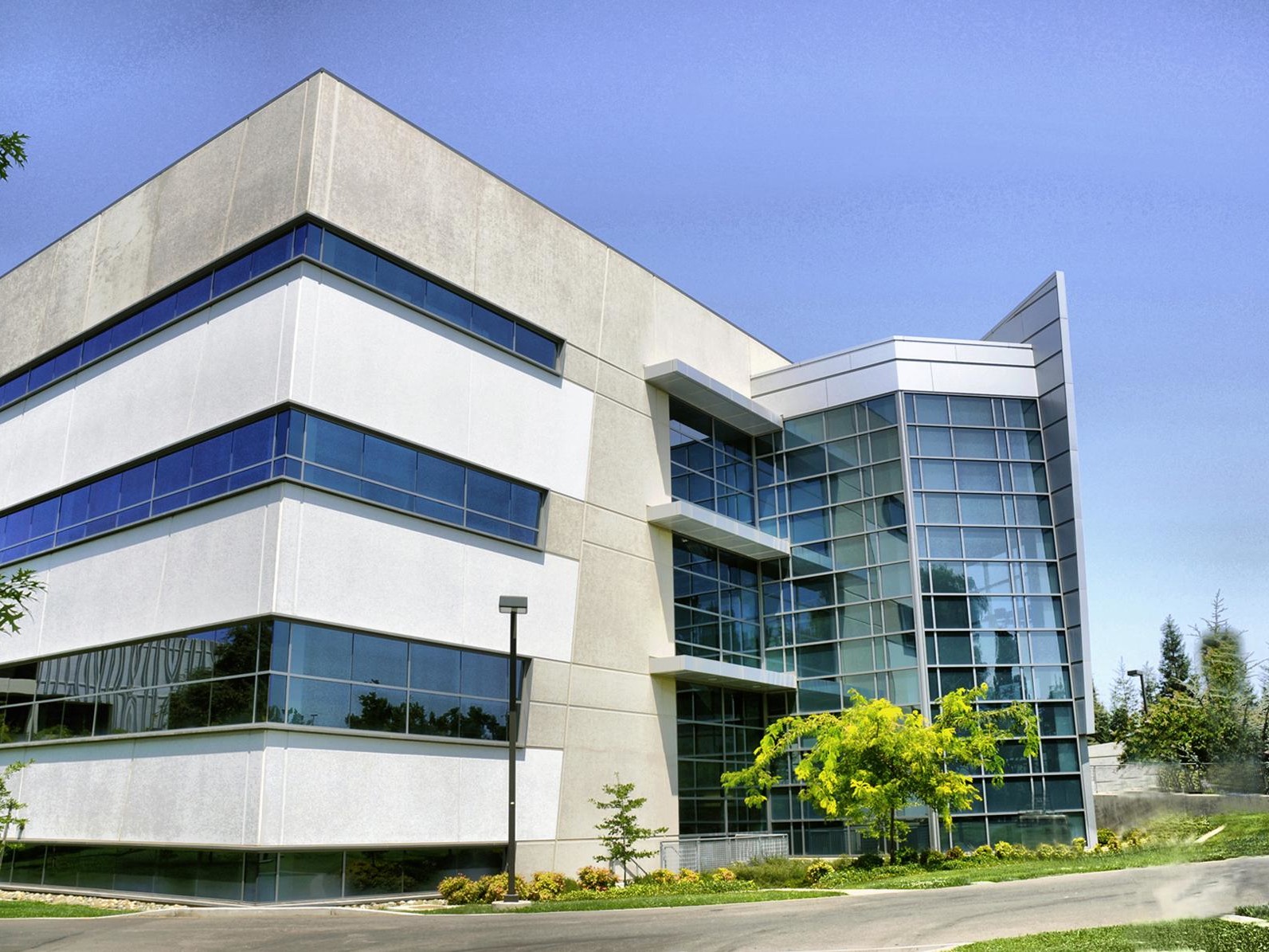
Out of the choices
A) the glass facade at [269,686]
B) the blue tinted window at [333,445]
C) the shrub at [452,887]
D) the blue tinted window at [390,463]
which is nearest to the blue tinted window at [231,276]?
the blue tinted window at [333,445]

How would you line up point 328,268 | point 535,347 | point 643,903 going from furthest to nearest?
point 535,347 < point 328,268 < point 643,903

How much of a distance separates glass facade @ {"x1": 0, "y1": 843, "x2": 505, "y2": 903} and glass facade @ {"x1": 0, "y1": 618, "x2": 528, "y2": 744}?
2.44 m

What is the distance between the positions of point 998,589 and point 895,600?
3.09 m

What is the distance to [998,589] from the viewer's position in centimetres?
3173

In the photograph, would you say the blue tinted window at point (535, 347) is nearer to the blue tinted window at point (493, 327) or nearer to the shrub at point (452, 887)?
the blue tinted window at point (493, 327)

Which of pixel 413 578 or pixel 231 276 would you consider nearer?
pixel 413 578

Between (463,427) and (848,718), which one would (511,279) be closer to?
(463,427)

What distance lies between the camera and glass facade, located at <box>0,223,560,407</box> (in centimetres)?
2314

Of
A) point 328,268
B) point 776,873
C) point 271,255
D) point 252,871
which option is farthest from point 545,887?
point 271,255

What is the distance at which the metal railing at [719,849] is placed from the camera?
2800cm

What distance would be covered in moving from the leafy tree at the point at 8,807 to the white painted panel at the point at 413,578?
902 centimetres

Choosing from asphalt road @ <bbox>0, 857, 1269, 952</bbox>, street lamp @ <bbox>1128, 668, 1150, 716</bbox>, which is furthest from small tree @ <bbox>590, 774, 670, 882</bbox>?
street lamp @ <bbox>1128, 668, 1150, 716</bbox>

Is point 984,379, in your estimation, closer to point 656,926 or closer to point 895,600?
point 895,600

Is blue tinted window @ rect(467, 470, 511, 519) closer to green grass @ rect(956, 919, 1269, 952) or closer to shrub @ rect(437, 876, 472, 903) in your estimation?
shrub @ rect(437, 876, 472, 903)
